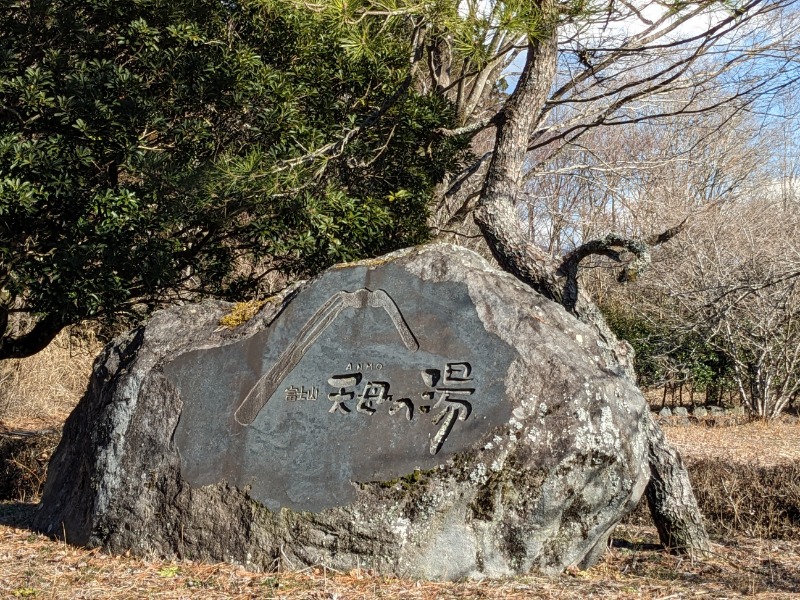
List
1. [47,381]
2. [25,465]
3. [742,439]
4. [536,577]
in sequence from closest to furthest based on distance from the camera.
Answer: [536,577], [25,465], [742,439], [47,381]

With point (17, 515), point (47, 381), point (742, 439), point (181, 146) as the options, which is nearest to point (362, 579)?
point (17, 515)

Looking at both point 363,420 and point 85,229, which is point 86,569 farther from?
point 85,229

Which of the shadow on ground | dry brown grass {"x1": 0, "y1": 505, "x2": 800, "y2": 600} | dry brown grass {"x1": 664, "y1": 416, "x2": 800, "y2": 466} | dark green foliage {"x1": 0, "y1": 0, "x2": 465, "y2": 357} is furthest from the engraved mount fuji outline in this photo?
dry brown grass {"x1": 664, "y1": 416, "x2": 800, "y2": 466}

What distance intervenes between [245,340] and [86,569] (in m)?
1.45

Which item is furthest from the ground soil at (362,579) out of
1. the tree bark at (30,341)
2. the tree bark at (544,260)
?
the tree bark at (30,341)

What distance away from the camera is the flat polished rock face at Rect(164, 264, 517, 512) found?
4266 mm

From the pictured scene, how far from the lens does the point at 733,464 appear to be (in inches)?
236

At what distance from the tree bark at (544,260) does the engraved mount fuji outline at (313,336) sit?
54.0 inches

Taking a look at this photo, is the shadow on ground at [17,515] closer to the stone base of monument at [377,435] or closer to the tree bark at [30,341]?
the stone base of monument at [377,435]

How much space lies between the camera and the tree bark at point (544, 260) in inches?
195

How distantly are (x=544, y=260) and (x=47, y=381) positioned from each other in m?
9.69

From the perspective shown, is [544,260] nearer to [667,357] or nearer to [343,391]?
[343,391]

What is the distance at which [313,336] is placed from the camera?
4672mm

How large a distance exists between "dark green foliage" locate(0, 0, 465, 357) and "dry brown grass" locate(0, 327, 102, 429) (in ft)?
17.7
